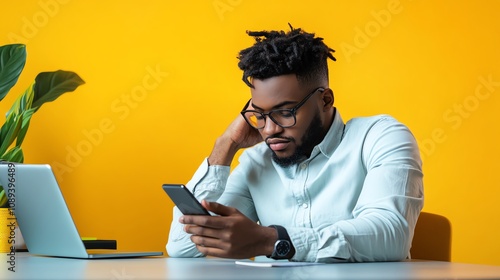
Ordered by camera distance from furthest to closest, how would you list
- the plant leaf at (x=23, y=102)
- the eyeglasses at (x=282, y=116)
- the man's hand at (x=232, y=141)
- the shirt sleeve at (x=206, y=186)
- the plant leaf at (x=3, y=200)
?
the plant leaf at (x=23, y=102)
the plant leaf at (x=3, y=200)
the man's hand at (x=232, y=141)
the shirt sleeve at (x=206, y=186)
the eyeglasses at (x=282, y=116)

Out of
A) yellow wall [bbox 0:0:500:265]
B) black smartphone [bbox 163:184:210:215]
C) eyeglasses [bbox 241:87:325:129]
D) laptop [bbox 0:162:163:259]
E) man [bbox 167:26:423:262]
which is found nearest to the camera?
black smartphone [bbox 163:184:210:215]

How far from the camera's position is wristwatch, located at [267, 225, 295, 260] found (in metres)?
1.73

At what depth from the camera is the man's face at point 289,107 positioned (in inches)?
86.5

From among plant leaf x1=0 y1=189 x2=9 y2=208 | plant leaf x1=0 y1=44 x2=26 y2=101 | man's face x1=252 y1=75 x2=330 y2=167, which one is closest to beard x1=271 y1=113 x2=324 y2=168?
man's face x1=252 y1=75 x2=330 y2=167

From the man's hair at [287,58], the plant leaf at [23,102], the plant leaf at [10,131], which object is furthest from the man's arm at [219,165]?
the plant leaf at [23,102]

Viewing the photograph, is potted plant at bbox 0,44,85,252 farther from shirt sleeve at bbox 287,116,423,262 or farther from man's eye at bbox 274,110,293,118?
shirt sleeve at bbox 287,116,423,262

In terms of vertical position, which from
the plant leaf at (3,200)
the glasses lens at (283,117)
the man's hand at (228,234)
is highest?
the glasses lens at (283,117)

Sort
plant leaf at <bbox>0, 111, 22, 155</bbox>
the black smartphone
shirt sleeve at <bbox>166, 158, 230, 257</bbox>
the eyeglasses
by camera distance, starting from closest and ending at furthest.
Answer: the black smartphone
the eyeglasses
shirt sleeve at <bbox>166, 158, 230, 257</bbox>
plant leaf at <bbox>0, 111, 22, 155</bbox>

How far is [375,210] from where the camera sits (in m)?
1.90

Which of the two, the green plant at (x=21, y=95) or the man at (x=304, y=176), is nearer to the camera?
the man at (x=304, y=176)

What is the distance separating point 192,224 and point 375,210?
1.61 feet

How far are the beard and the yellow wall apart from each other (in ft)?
4.01

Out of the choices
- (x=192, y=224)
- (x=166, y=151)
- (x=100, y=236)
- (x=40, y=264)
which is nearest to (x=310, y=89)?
(x=192, y=224)

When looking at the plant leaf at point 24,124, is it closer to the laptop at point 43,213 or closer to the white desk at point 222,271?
the laptop at point 43,213
